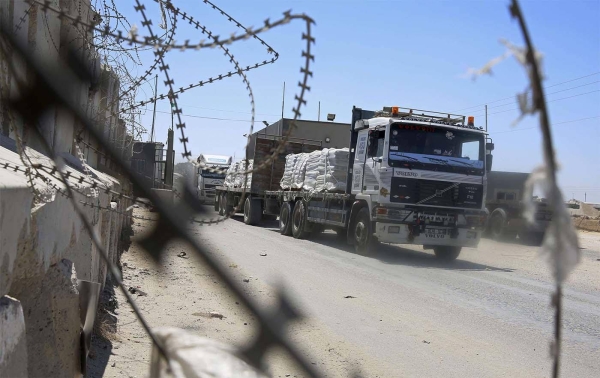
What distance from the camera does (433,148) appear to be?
12.4m

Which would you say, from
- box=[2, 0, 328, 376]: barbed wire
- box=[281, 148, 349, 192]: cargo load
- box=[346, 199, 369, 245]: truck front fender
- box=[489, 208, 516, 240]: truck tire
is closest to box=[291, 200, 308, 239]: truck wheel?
box=[281, 148, 349, 192]: cargo load

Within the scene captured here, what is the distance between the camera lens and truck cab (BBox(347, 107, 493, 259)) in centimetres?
1224

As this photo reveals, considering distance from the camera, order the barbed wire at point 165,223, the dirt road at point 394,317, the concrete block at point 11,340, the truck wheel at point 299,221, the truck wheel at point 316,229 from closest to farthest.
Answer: the barbed wire at point 165,223
the concrete block at point 11,340
the dirt road at point 394,317
the truck wheel at point 299,221
the truck wheel at point 316,229

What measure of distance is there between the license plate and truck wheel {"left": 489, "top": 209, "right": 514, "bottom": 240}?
6695 millimetres

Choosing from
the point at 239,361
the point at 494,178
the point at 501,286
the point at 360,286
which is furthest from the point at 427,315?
the point at 494,178

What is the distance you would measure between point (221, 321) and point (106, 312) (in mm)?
1125

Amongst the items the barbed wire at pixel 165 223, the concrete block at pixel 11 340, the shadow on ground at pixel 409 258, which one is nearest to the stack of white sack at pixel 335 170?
the shadow on ground at pixel 409 258

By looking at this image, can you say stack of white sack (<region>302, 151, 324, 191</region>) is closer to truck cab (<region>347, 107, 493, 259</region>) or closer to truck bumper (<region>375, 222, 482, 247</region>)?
truck cab (<region>347, 107, 493, 259</region>)

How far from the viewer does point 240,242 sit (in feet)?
45.9

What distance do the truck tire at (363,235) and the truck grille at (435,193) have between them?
940 mm

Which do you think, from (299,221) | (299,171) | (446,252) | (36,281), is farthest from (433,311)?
(299,171)

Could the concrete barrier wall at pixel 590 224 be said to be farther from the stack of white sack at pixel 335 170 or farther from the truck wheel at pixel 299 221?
the stack of white sack at pixel 335 170

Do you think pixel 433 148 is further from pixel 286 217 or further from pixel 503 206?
pixel 503 206

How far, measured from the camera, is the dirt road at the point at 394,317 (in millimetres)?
4770
